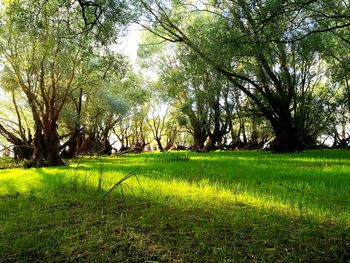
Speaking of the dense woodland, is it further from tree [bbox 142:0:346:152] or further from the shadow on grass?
the shadow on grass

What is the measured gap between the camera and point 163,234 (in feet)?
12.1

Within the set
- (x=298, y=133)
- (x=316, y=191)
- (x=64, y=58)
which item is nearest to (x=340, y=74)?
(x=298, y=133)

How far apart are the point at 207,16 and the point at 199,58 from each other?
379 cm

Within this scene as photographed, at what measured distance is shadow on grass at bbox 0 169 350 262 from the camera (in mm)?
3086

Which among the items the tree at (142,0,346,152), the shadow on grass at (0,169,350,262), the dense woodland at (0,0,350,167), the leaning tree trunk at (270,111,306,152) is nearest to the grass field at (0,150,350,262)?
the shadow on grass at (0,169,350,262)

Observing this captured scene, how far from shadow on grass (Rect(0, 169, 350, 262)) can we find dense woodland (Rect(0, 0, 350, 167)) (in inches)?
156

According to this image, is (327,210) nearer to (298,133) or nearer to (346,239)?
(346,239)

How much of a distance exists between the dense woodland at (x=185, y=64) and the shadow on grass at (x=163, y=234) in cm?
396

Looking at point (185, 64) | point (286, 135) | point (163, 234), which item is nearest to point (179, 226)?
point (163, 234)

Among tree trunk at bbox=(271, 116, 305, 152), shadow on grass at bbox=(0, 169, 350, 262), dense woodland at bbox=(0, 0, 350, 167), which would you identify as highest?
dense woodland at bbox=(0, 0, 350, 167)

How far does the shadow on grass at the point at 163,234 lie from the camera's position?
10.1ft

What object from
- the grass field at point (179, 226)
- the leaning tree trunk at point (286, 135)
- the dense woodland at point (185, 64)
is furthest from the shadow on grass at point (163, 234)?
the leaning tree trunk at point (286, 135)

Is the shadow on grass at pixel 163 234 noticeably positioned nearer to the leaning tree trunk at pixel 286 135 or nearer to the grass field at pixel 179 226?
the grass field at pixel 179 226

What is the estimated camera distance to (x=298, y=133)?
23.3 metres
